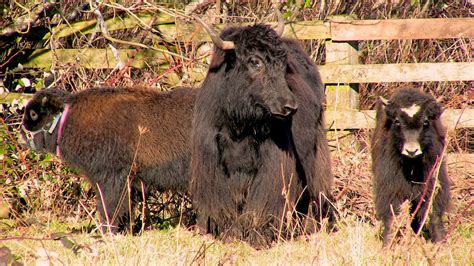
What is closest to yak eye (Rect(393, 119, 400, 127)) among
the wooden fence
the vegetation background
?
the vegetation background

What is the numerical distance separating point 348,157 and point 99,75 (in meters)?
3.31

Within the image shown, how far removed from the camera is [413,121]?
695cm

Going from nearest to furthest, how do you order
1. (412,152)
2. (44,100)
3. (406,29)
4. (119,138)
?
(412,152)
(119,138)
(44,100)
(406,29)

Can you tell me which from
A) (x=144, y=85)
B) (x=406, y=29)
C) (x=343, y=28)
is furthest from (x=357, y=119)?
(x=144, y=85)

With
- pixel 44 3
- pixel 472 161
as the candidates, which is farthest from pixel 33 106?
pixel 472 161

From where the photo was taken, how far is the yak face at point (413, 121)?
695cm

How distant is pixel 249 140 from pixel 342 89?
11.0ft

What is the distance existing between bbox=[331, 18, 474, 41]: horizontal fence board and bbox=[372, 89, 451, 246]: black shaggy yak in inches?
109

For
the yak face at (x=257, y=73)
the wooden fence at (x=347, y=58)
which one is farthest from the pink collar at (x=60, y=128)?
the yak face at (x=257, y=73)

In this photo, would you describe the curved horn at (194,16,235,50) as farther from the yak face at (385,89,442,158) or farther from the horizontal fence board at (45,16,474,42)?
the horizontal fence board at (45,16,474,42)

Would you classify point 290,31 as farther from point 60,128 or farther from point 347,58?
point 60,128

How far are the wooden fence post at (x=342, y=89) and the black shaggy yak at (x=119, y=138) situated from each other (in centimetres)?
240

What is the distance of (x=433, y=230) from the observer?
23.7ft

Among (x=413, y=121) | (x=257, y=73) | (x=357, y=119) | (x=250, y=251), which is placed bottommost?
(x=250, y=251)
